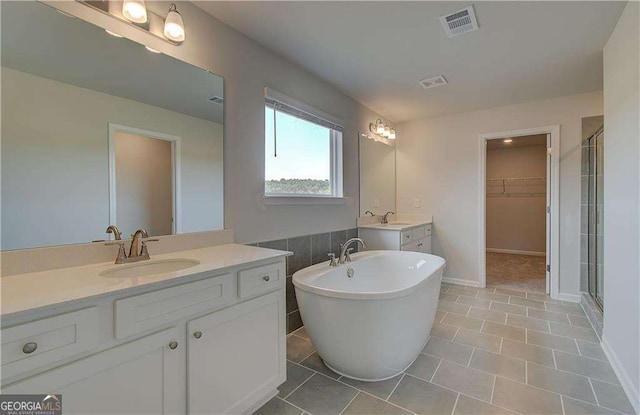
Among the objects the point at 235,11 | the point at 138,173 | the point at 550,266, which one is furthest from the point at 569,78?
the point at 138,173

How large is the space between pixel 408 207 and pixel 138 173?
367cm

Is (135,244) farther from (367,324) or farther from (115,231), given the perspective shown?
(367,324)

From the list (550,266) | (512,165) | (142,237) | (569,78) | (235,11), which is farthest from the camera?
(512,165)

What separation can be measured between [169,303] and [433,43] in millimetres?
2479

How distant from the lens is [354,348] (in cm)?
178

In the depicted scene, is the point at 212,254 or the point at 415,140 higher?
the point at 415,140

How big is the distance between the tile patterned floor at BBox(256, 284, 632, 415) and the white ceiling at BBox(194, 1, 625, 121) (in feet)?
7.81

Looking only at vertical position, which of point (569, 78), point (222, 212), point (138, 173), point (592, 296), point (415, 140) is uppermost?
point (569, 78)

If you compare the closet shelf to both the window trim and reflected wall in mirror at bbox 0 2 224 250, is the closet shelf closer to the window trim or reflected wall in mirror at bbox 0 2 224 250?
the window trim

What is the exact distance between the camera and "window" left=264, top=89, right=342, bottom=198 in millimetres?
2410

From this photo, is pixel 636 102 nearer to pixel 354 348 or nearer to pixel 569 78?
pixel 569 78

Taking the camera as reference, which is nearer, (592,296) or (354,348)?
(354,348)

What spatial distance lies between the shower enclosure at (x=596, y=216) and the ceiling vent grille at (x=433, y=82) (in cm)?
152

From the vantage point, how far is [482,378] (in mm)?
1886
